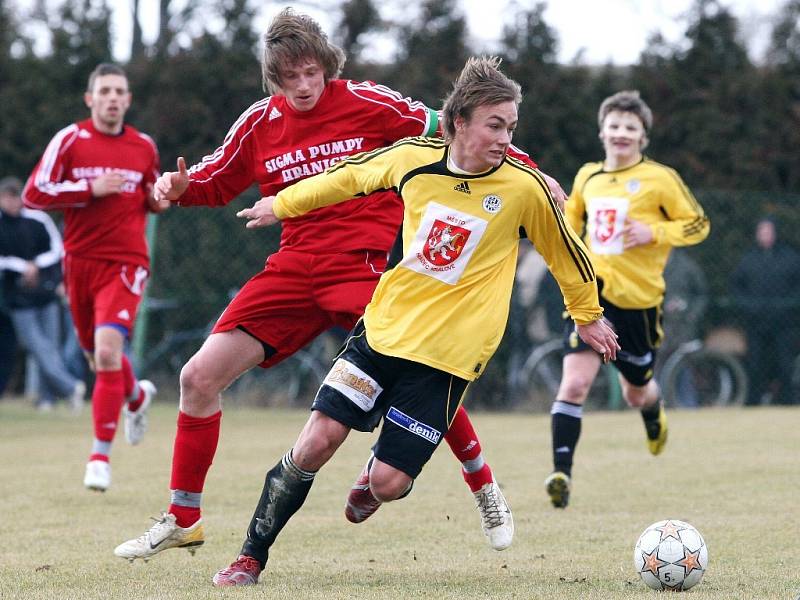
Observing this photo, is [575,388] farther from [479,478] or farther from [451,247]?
[451,247]

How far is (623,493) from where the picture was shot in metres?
7.72

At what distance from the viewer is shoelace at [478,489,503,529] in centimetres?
562

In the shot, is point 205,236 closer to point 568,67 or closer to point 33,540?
point 568,67

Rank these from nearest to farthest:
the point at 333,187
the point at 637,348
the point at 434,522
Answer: the point at 333,187 → the point at 434,522 → the point at 637,348

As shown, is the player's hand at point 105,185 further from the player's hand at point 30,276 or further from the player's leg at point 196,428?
the player's hand at point 30,276

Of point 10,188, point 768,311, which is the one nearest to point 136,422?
point 10,188

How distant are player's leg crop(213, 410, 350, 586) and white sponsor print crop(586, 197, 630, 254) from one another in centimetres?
354

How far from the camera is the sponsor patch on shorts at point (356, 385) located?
4934mm

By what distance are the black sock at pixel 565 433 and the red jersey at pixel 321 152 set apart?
2159 mm

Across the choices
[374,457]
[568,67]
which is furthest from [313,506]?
[568,67]

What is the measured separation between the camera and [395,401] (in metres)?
4.93

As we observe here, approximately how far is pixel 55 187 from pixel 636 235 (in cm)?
356

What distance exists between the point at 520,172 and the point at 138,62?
1266 cm

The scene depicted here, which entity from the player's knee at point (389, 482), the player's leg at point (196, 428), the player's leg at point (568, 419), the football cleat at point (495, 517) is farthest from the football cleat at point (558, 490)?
the player's knee at point (389, 482)
